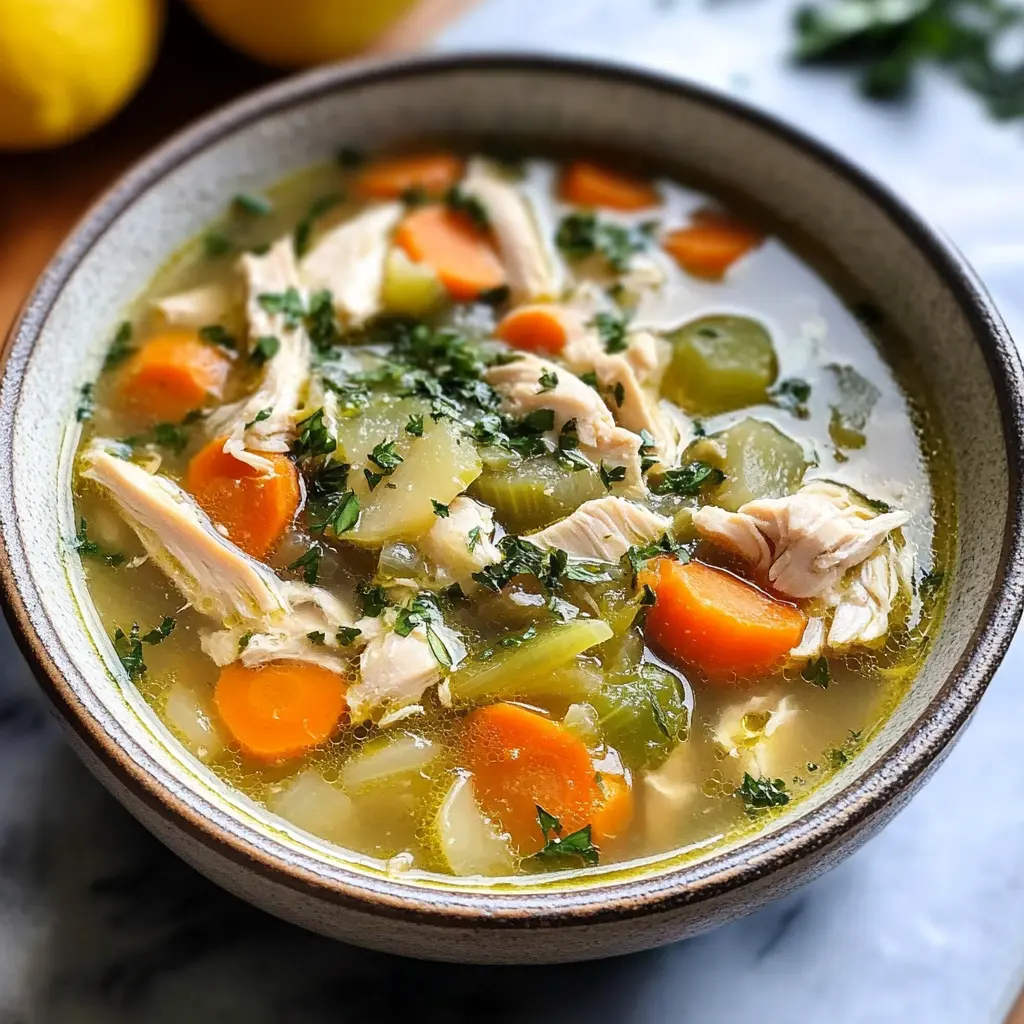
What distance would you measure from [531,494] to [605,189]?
3.30ft

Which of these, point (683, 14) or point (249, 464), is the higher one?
point (683, 14)

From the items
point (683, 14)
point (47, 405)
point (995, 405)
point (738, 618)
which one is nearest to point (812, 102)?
point (683, 14)

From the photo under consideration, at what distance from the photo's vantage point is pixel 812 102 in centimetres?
349

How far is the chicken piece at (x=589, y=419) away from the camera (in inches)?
95.0

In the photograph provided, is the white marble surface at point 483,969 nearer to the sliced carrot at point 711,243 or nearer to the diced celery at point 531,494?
the diced celery at point 531,494

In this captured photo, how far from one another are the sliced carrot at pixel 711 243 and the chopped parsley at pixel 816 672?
1.00 metres

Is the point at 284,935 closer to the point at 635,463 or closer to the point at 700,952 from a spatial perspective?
the point at 700,952

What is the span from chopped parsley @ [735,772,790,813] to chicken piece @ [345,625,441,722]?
22.4 inches

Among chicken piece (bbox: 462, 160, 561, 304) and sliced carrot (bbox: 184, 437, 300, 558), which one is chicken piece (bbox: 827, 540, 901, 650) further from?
sliced carrot (bbox: 184, 437, 300, 558)

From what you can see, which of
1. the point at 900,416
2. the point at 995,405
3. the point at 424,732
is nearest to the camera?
the point at 424,732

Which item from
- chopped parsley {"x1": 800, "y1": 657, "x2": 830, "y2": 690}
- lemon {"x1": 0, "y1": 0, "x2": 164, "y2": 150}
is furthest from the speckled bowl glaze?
lemon {"x1": 0, "y1": 0, "x2": 164, "y2": 150}

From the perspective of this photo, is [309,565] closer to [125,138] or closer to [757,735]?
[757,735]

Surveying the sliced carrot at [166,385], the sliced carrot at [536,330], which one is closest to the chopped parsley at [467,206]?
the sliced carrot at [536,330]

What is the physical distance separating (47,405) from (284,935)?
113 cm
